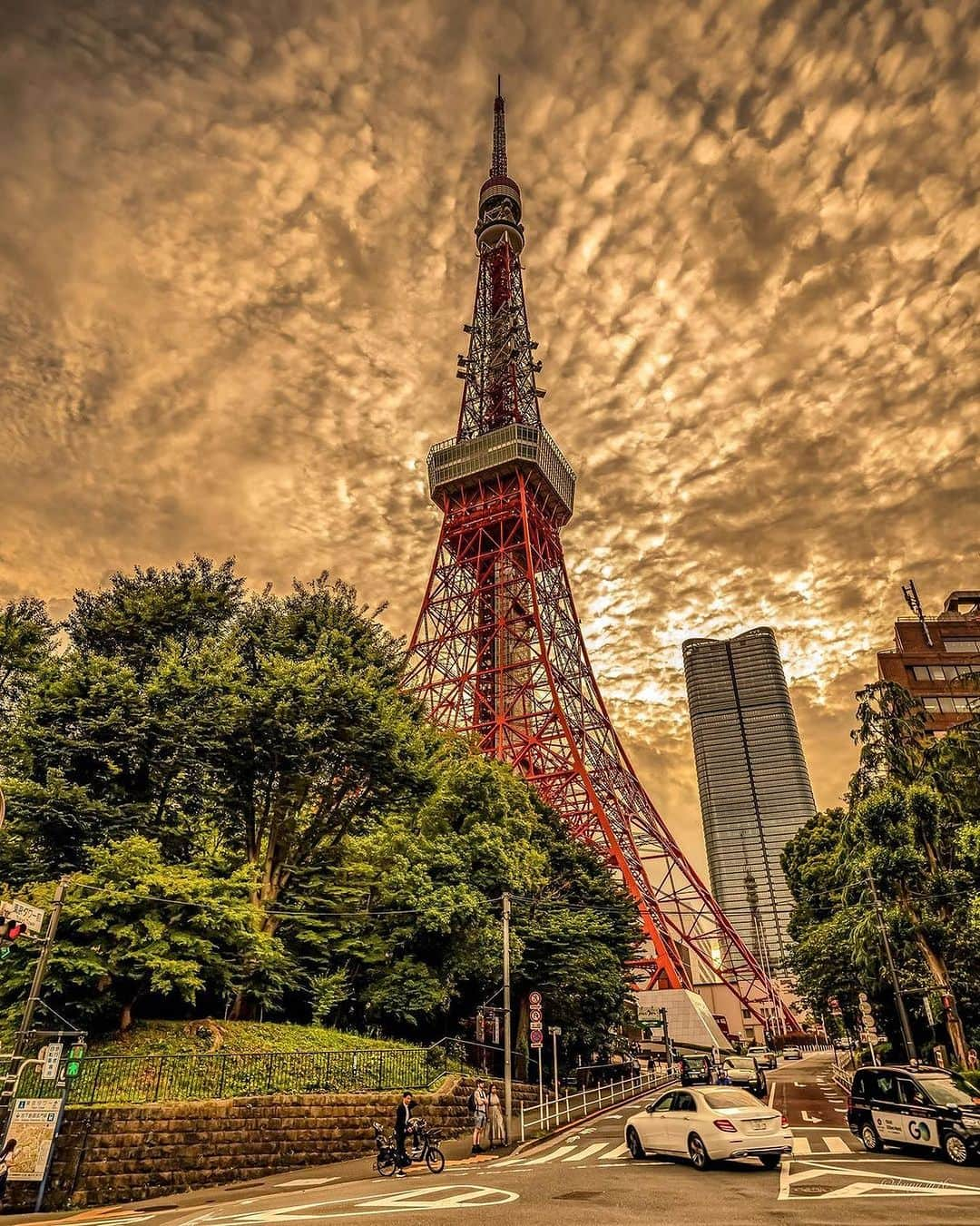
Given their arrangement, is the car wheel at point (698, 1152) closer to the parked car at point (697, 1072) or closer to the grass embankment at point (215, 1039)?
the grass embankment at point (215, 1039)

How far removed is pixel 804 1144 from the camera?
15664mm

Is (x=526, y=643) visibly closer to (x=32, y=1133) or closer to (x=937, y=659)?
(x=937, y=659)

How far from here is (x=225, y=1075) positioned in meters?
16.0

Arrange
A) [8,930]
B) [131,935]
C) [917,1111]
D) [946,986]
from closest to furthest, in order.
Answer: [8,930] → [917,1111] → [131,935] → [946,986]

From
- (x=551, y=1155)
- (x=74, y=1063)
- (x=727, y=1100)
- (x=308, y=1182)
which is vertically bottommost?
(x=308, y=1182)

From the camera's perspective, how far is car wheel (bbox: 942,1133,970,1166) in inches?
485

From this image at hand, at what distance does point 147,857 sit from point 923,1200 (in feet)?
52.2

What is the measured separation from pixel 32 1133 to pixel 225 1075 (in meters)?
4.22

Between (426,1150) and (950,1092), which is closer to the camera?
(950,1092)

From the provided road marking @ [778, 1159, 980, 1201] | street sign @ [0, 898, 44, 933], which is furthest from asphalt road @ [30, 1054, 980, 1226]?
street sign @ [0, 898, 44, 933]

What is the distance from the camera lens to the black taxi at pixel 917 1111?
1249 cm

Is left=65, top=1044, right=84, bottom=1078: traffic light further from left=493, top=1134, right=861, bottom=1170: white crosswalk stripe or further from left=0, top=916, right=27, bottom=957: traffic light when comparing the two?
left=493, top=1134, right=861, bottom=1170: white crosswalk stripe

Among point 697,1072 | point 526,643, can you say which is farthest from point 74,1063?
point 526,643

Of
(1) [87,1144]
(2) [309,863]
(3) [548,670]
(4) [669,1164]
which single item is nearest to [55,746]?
(2) [309,863]
